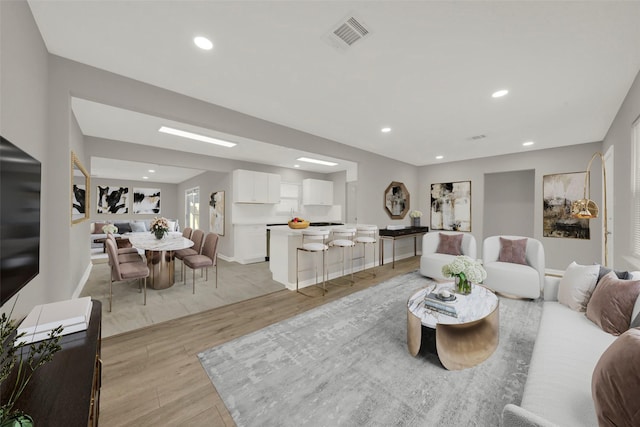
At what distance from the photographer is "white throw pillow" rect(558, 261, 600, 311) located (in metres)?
2.16

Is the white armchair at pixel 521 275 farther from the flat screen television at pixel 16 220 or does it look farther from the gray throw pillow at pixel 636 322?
the flat screen television at pixel 16 220

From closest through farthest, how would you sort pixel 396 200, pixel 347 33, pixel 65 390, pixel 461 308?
pixel 65 390
pixel 347 33
pixel 461 308
pixel 396 200

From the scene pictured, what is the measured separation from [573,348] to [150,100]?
4.24 m

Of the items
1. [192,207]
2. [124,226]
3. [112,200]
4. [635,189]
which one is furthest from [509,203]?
[112,200]

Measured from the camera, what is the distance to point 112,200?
8320mm

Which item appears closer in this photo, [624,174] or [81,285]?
[624,174]

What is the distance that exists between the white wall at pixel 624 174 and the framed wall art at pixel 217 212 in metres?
6.89

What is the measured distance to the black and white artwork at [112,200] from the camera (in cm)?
808

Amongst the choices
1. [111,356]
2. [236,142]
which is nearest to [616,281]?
[111,356]

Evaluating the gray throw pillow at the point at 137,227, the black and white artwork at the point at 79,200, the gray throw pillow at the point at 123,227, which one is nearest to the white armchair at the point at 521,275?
the black and white artwork at the point at 79,200

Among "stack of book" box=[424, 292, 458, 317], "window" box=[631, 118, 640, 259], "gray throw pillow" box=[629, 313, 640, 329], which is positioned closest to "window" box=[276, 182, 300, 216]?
"stack of book" box=[424, 292, 458, 317]

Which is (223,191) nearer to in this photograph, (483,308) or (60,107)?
(60,107)

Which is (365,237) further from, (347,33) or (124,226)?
(124,226)

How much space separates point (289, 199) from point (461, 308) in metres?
5.56
